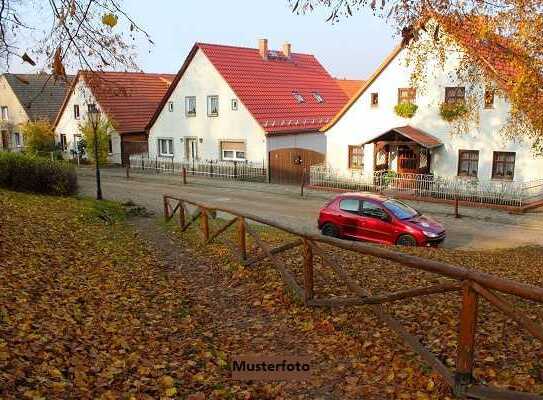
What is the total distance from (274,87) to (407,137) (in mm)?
12749

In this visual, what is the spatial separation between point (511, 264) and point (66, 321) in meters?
8.99

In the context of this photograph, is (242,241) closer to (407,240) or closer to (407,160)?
(407,240)

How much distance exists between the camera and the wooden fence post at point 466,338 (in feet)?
13.1

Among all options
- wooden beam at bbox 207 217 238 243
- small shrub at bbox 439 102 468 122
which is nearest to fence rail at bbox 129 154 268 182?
small shrub at bbox 439 102 468 122

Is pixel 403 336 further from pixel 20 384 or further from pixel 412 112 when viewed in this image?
pixel 412 112

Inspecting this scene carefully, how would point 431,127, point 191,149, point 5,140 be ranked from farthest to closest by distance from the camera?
1. point 5,140
2. point 191,149
3. point 431,127

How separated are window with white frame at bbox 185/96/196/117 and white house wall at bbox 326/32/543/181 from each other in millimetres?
11014

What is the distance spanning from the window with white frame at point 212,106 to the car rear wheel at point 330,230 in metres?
18.8

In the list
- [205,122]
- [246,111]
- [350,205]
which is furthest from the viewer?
[205,122]

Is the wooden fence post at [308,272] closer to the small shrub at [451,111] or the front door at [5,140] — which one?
the small shrub at [451,111]

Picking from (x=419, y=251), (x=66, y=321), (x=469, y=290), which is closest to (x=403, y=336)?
(x=469, y=290)

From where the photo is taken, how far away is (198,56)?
3322 cm

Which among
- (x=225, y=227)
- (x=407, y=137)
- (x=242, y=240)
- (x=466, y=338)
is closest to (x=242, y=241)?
(x=242, y=240)

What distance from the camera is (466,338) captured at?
407cm
